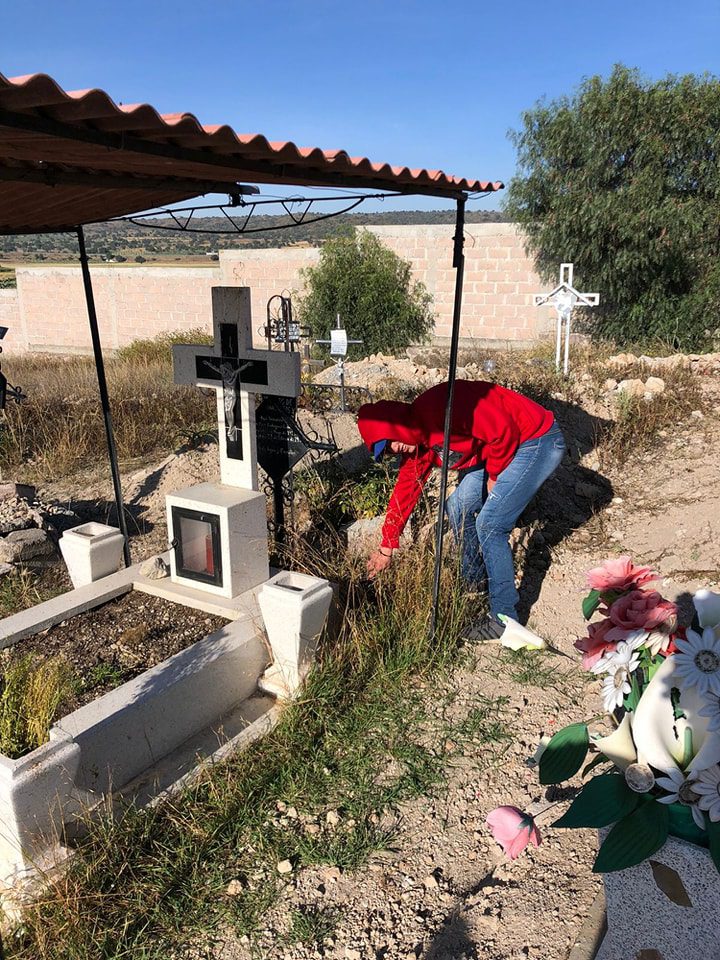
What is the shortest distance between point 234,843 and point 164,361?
447 inches

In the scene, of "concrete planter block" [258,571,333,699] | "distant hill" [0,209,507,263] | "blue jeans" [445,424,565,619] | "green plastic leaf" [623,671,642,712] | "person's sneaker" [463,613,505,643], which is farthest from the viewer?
"distant hill" [0,209,507,263]

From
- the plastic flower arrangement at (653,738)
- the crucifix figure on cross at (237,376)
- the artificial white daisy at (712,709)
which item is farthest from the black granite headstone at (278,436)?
the artificial white daisy at (712,709)

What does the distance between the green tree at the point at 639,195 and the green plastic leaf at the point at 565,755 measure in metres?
12.6

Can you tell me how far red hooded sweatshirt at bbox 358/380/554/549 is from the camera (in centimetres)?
405

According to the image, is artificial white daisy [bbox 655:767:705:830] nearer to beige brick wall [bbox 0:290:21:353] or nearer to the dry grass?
the dry grass

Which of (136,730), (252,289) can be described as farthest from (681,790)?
(252,289)

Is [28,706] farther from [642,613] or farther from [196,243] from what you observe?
[196,243]

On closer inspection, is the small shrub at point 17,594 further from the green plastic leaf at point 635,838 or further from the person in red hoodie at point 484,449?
the green plastic leaf at point 635,838

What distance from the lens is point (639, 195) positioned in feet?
43.2

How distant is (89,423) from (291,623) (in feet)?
18.4

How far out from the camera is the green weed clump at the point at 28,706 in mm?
2711

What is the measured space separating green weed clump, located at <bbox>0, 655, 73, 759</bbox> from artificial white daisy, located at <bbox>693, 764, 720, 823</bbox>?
2.17m

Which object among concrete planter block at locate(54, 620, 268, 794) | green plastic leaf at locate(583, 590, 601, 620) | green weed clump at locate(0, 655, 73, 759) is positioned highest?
green plastic leaf at locate(583, 590, 601, 620)

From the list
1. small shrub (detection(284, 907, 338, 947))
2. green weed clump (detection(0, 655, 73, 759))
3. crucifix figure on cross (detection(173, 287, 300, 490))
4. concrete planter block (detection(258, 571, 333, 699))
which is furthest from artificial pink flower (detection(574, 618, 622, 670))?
crucifix figure on cross (detection(173, 287, 300, 490))
